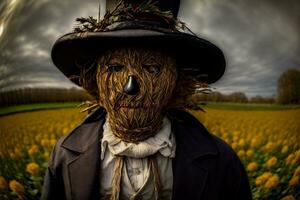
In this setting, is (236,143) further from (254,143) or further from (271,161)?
(271,161)

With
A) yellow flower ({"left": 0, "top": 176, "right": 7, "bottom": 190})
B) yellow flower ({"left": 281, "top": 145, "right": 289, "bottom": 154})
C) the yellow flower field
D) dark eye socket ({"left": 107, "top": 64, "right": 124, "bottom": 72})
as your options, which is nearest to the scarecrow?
dark eye socket ({"left": 107, "top": 64, "right": 124, "bottom": 72})

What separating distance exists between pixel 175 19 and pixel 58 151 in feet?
2.38

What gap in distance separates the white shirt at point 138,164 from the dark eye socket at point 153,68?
0.25 meters

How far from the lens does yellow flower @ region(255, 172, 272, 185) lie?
12.3ft

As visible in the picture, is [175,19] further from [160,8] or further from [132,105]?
[132,105]

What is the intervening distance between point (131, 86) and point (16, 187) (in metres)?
0.88

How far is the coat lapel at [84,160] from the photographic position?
11.4ft

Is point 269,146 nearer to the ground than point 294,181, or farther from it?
farther from it

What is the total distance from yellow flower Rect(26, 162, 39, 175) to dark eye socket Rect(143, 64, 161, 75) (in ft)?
2.38

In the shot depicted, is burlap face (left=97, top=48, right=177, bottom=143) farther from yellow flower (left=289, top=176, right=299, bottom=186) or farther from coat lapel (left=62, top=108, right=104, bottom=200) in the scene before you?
yellow flower (left=289, top=176, right=299, bottom=186)

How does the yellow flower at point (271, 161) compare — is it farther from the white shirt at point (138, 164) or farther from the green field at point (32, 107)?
the green field at point (32, 107)

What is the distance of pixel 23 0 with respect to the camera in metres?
3.94

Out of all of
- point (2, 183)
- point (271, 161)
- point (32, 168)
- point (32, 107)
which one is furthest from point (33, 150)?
point (271, 161)

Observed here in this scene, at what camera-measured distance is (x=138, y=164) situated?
346 centimetres
